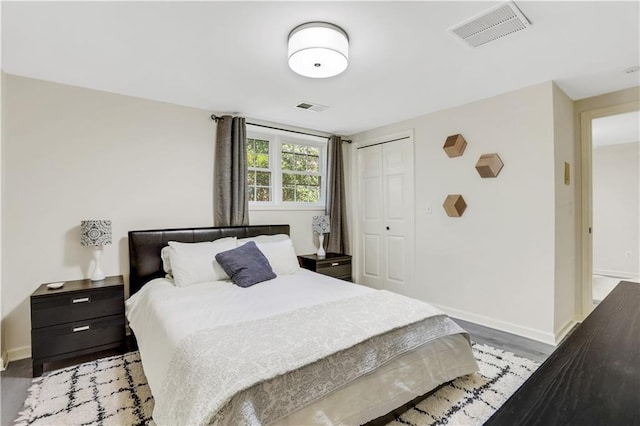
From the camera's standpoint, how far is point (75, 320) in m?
2.45

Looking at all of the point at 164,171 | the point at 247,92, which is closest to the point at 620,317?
the point at 247,92

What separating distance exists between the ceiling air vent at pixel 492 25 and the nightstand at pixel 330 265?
2.68 meters

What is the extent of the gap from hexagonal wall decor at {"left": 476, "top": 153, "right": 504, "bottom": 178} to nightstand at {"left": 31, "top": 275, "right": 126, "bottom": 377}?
3.56 metres

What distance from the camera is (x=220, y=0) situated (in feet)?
5.50

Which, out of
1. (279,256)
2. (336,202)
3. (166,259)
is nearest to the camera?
(166,259)

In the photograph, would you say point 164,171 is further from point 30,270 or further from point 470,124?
point 470,124

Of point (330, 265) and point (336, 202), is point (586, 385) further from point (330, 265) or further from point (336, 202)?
point (336, 202)

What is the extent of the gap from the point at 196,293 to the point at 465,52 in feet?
8.88

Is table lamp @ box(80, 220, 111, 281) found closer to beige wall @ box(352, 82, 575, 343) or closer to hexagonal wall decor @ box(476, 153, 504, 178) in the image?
beige wall @ box(352, 82, 575, 343)

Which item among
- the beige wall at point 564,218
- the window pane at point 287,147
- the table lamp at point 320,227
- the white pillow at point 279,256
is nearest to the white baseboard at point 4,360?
the white pillow at point 279,256

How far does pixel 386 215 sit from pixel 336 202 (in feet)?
2.42

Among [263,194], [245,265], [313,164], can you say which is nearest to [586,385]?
[245,265]

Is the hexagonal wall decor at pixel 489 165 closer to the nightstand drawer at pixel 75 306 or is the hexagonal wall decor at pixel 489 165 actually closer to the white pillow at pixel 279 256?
the white pillow at pixel 279 256

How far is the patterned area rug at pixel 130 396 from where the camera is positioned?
1.81m
